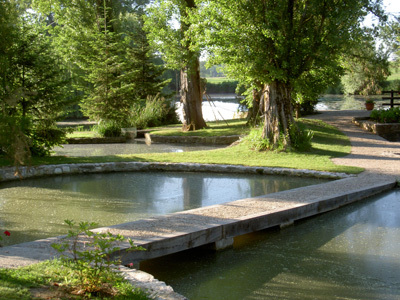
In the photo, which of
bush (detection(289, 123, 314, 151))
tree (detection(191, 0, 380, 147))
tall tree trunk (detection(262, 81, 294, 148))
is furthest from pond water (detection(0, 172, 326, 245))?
tree (detection(191, 0, 380, 147))

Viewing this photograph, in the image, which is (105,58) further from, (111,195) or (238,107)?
(238,107)

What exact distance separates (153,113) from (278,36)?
1155 centimetres

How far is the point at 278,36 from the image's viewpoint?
12.0 meters

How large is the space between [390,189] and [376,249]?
3602 mm

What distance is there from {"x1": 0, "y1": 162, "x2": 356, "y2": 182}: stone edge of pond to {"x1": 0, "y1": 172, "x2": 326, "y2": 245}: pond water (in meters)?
0.24

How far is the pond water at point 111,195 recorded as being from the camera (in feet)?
23.8

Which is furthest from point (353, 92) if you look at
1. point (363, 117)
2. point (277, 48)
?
point (277, 48)

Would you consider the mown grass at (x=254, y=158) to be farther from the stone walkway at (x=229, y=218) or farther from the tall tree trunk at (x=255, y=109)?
the tall tree trunk at (x=255, y=109)

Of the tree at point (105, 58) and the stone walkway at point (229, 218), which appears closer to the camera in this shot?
the stone walkway at point (229, 218)

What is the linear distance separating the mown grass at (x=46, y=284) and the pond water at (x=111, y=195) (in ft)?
6.88

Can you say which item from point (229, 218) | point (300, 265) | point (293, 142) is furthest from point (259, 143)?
point (300, 265)

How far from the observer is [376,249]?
6148 millimetres

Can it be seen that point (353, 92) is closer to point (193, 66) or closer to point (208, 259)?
point (193, 66)

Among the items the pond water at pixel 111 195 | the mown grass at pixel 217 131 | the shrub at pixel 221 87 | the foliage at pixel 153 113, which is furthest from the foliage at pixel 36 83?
the shrub at pixel 221 87
